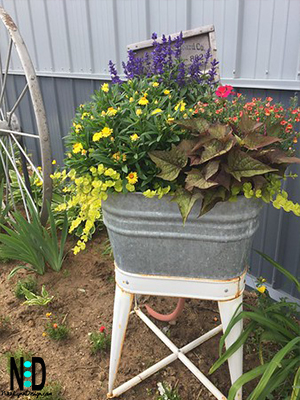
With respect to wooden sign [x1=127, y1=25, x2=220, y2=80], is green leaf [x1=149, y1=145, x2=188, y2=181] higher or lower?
lower

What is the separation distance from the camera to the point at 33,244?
2127 mm

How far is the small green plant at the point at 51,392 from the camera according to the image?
151 centimetres

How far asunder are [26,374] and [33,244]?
0.72 meters

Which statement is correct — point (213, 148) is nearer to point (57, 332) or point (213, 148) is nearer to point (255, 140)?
point (255, 140)

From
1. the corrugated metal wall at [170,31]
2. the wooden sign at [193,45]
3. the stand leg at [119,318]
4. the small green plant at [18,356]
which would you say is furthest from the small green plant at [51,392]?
the wooden sign at [193,45]

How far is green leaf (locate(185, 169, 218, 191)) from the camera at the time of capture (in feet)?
3.21

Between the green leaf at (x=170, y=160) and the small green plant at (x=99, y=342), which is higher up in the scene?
the green leaf at (x=170, y=160)

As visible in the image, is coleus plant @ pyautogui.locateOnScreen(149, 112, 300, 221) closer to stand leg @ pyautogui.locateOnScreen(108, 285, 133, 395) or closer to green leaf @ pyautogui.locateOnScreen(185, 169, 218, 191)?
green leaf @ pyautogui.locateOnScreen(185, 169, 218, 191)

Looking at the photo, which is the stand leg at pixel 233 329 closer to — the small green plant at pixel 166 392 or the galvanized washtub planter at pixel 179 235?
the galvanized washtub planter at pixel 179 235

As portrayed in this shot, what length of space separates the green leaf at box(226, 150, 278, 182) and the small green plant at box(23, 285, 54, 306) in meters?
1.40

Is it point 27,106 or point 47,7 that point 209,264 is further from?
point 27,106

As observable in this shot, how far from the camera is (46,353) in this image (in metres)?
1.77

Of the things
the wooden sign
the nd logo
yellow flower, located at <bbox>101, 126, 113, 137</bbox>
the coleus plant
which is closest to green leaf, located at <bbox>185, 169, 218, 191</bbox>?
the coleus plant

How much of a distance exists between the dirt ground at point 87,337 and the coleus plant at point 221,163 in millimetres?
956
